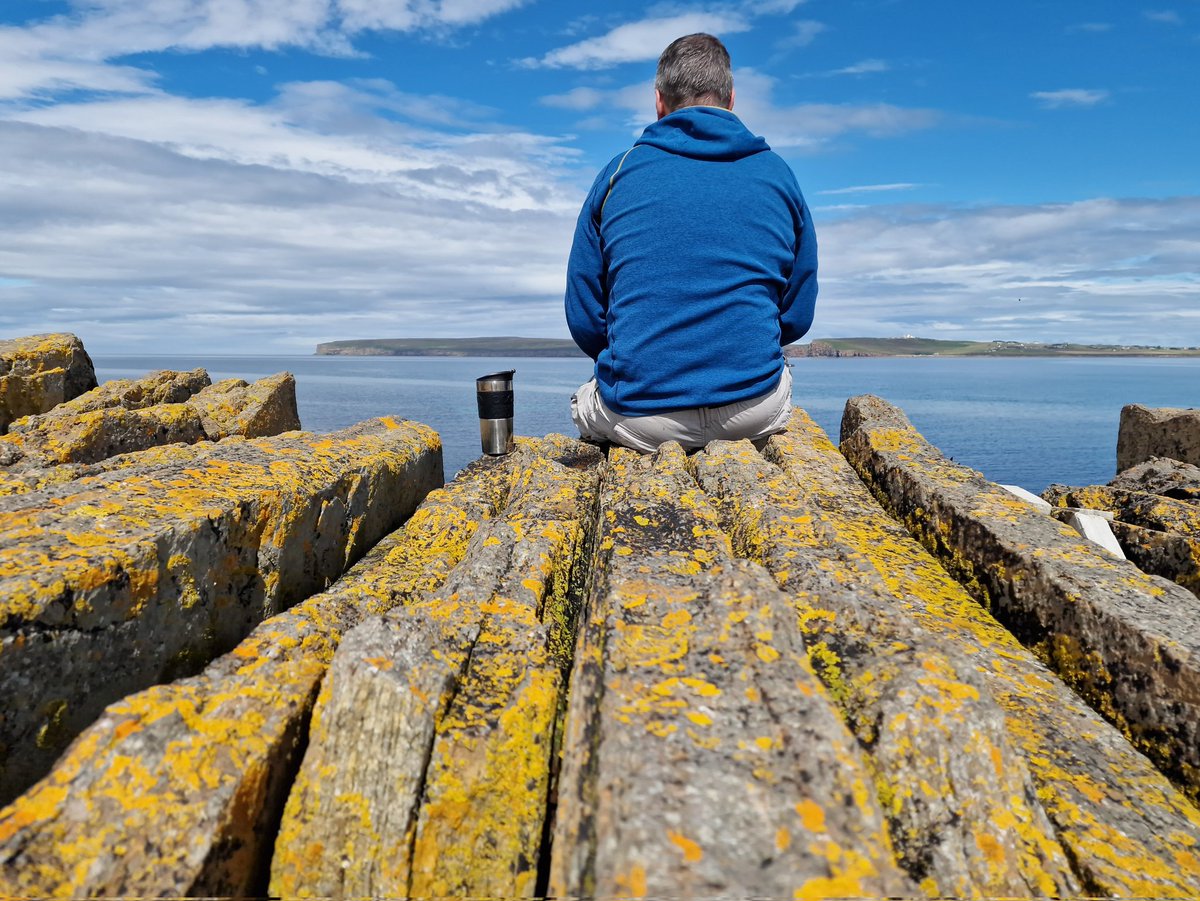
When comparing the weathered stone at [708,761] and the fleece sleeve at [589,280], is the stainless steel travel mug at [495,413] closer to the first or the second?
the fleece sleeve at [589,280]

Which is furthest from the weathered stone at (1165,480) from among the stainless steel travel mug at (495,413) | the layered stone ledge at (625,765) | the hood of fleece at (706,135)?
the stainless steel travel mug at (495,413)

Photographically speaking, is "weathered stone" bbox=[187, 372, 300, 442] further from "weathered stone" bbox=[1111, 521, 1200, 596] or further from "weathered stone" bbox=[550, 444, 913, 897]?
"weathered stone" bbox=[1111, 521, 1200, 596]

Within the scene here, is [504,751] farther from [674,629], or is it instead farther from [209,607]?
[209,607]

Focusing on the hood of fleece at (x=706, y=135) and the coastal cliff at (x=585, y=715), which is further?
the hood of fleece at (x=706, y=135)

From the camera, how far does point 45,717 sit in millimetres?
2705

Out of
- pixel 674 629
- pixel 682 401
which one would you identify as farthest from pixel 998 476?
pixel 674 629

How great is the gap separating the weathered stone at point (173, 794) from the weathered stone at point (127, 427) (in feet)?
15.6

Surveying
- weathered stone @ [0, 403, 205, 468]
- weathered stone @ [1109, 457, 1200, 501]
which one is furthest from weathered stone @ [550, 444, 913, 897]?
weathered stone @ [0, 403, 205, 468]

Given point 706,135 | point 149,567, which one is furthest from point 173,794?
point 706,135

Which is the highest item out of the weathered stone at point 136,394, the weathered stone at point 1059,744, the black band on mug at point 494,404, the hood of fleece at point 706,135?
the hood of fleece at point 706,135

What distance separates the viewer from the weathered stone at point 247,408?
12.0 m

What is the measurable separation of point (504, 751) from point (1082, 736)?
2.56m

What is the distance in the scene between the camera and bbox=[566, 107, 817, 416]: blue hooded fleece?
5.77 metres

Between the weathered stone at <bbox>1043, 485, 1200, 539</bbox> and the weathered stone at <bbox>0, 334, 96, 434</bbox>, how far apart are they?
14590mm
